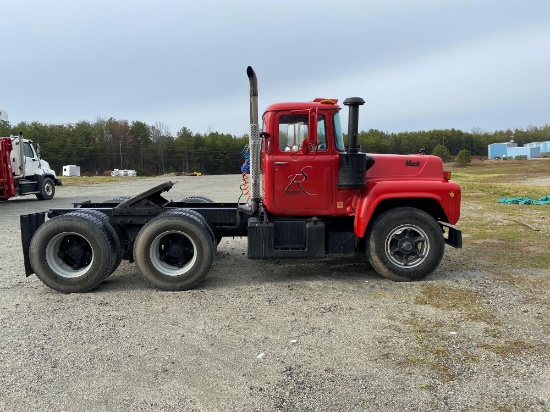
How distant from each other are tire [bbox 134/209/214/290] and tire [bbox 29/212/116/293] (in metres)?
0.41

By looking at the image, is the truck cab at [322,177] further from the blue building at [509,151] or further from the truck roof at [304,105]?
the blue building at [509,151]

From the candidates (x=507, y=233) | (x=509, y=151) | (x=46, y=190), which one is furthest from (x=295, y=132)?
(x=509, y=151)

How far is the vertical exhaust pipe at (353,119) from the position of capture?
18.5ft

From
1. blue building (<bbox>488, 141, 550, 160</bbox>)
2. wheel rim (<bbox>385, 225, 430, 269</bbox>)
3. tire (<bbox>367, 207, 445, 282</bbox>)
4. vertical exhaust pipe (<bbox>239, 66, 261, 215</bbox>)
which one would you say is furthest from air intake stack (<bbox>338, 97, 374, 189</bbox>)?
blue building (<bbox>488, 141, 550, 160</bbox>)

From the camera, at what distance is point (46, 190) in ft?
63.6

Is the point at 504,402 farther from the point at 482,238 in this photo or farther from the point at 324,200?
the point at 482,238

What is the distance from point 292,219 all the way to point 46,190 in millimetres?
16786

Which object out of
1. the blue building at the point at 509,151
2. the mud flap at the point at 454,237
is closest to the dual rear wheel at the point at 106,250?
the mud flap at the point at 454,237

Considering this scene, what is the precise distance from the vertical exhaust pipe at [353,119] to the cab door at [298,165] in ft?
1.15

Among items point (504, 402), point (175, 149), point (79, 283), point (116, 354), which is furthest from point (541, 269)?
point (175, 149)

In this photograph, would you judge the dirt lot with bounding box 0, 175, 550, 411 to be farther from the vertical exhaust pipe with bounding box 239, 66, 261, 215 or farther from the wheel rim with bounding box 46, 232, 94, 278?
the vertical exhaust pipe with bounding box 239, 66, 261, 215

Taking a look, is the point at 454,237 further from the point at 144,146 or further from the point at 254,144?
the point at 144,146

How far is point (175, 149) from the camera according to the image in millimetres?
68312

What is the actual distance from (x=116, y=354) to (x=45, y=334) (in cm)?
96
